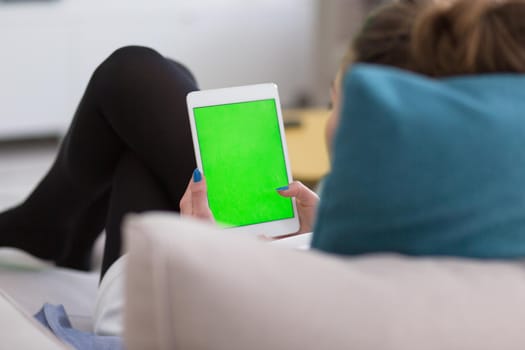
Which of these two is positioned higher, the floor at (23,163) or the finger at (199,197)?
the finger at (199,197)

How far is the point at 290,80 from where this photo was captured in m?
4.85

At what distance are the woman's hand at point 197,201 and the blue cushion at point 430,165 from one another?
0.40m

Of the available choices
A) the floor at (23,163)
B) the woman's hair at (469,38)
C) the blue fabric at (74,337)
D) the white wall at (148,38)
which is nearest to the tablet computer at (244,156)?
the blue fabric at (74,337)

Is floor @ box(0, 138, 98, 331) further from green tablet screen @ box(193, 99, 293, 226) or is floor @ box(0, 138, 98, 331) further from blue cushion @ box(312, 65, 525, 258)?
blue cushion @ box(312, 65, 525, 258)

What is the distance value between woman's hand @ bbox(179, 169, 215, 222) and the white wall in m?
2.63

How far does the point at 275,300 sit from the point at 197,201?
19.8 inches

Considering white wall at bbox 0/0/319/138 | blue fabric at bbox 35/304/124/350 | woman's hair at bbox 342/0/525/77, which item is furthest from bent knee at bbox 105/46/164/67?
white wall at bbox 0/0/319/138

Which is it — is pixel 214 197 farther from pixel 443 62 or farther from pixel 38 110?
pixel 38 110

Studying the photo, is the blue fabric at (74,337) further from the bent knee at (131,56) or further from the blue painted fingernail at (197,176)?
the bent knee at (131,56)

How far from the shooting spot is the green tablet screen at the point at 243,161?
3.87 feet

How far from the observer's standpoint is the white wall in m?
4.02

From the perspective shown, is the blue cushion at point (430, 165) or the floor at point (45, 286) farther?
the floor at point (45, 286)

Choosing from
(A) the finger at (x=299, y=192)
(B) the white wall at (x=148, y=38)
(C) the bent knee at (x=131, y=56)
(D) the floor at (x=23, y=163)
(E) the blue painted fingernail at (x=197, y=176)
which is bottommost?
(D) the floor at (x=23, y=163)

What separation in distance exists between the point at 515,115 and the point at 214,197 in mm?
589
